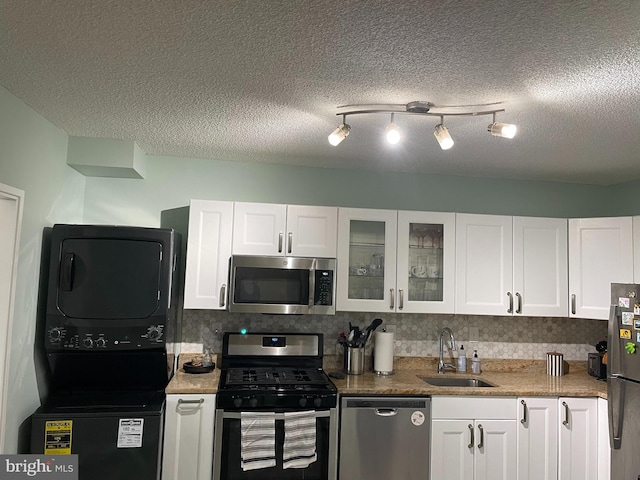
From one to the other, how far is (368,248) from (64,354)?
201cm

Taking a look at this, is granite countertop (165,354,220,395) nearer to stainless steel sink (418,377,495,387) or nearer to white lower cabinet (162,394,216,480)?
white lower cabinet (162,394,216,480)

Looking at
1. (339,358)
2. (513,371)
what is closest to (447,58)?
(339,358)

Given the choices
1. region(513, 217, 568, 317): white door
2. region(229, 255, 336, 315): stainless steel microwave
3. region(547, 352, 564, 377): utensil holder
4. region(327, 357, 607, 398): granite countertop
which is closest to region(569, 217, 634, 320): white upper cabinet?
region(513, 217, 568, 317): white door

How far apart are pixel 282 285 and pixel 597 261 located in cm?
225

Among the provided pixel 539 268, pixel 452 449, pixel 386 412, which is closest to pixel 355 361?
pixel 386 412

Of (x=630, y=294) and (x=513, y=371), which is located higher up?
(x=630, y=294)

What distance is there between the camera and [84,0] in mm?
1426

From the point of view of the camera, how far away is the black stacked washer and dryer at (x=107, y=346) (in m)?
2.52

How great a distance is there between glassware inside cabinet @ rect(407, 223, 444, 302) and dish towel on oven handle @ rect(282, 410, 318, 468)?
1.15m

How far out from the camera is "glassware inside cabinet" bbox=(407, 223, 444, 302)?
3350mm

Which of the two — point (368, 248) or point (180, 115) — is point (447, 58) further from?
point (368, 248)

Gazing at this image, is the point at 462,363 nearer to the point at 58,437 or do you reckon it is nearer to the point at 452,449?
the point at 452,449

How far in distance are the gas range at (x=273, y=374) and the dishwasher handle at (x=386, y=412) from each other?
285 millimetres

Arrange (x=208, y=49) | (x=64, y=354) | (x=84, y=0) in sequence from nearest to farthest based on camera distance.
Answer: (x=84, y=0), (x=208, y=49), (x=64, y=354)
